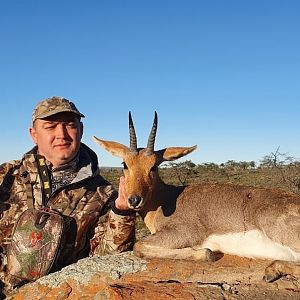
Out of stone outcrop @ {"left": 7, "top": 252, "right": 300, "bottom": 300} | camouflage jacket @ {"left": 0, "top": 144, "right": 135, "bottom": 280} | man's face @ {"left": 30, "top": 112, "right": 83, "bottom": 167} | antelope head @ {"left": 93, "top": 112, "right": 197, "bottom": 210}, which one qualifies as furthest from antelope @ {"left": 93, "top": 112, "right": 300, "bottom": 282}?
man's face @ {"left": 30, "top": 112, "right": 83, "bottom": 167}

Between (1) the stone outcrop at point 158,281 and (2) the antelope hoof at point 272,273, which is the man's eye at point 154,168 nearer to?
(1) the stone outcrop at point 158,281

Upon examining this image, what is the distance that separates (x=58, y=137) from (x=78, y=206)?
101cm

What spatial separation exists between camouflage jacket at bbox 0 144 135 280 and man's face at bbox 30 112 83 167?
0.24m

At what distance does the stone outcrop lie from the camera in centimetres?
476

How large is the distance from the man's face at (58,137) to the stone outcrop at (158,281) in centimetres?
175

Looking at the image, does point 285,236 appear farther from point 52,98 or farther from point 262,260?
point 52,98

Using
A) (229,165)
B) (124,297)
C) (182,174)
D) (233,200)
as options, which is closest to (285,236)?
(233,200)

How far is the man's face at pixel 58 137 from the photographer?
6812 mm

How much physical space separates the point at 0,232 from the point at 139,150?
7.65ft

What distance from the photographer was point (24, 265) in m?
6.00

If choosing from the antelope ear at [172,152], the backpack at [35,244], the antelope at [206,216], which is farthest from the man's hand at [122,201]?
the antelope ear at [172,152]

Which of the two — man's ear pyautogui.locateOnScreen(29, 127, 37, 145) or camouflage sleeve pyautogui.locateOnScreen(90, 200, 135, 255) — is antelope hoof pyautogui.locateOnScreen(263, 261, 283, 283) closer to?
camouflage sleeve pyautogui.locateOnScreen(90, 200, 135, 255)

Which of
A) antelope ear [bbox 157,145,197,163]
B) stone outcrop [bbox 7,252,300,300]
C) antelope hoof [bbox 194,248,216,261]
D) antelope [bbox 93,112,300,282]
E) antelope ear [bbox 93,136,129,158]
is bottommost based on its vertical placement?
stone outcrop [bbox 7,252,300,300]

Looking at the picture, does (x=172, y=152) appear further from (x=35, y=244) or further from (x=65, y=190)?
(x=35, y=244)
